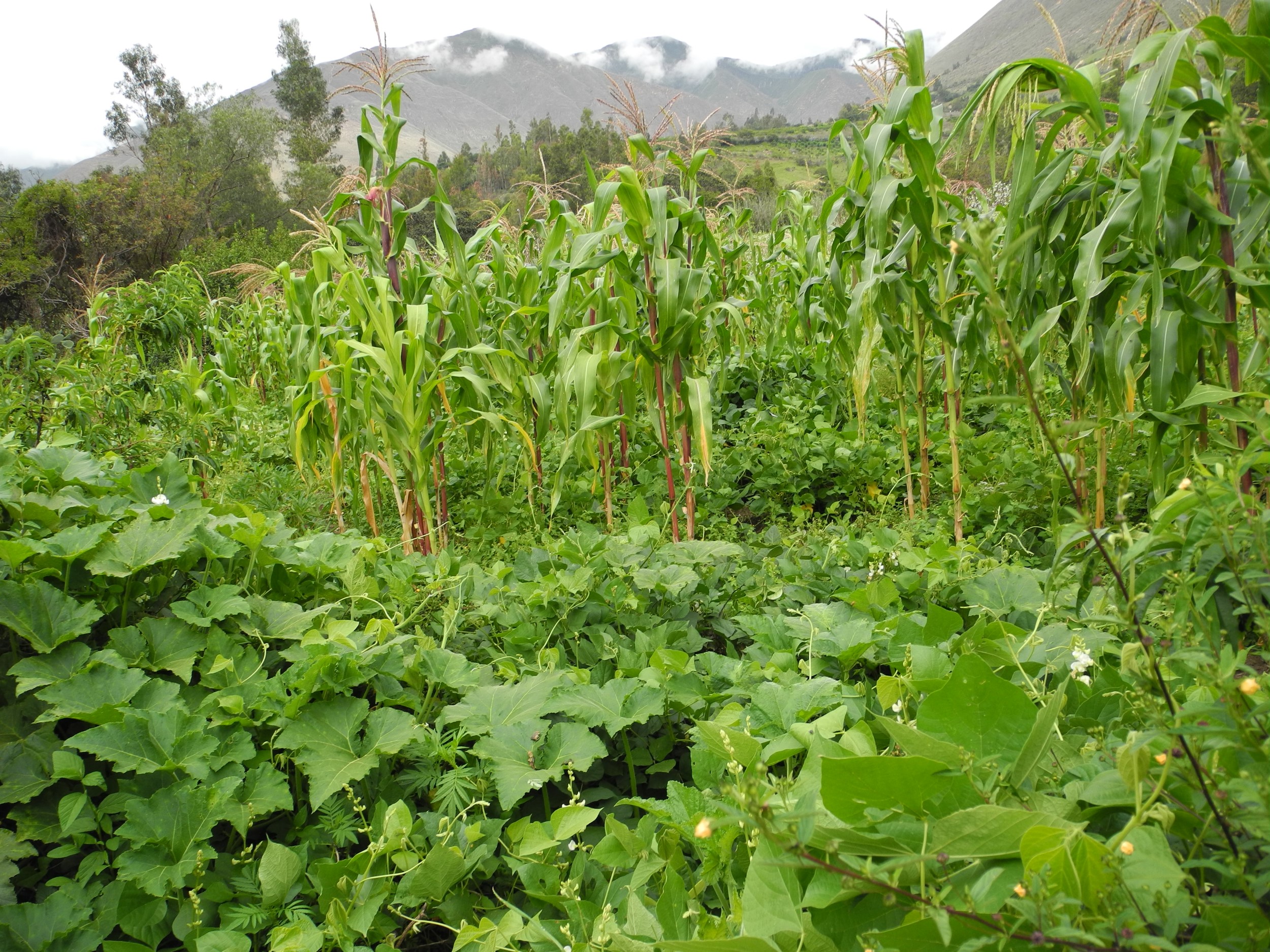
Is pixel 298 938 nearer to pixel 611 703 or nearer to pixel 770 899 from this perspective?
pixel 611 703

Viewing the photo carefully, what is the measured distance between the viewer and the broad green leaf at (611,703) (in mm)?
1483

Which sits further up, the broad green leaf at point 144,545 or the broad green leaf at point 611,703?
the broad green leaf at point 144,545

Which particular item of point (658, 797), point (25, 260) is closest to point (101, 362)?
point (658, 797)

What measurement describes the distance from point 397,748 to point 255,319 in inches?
335

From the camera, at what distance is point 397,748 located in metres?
1.49

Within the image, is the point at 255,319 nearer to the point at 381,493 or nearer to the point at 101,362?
the point at 101,362

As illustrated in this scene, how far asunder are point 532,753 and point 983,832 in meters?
0.89

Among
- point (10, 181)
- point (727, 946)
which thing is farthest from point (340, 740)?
point (10, 181)

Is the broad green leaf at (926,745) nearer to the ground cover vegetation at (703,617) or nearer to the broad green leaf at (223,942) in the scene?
the ground cover vegetation at (703,617)

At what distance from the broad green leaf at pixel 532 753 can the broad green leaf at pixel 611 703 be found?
38 mm

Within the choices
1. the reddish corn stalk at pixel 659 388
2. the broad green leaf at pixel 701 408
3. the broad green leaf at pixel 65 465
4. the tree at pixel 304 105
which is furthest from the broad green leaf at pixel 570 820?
the tree at pixel 304 105

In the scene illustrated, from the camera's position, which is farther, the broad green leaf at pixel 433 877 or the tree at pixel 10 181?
the tree at pixel 10 181

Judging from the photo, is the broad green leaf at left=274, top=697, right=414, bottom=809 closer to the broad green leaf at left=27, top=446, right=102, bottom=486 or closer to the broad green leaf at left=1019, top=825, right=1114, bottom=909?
the broad green leaf at left=27, top=446, right=102, bottom=486

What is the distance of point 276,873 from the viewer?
52.7 inches
